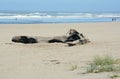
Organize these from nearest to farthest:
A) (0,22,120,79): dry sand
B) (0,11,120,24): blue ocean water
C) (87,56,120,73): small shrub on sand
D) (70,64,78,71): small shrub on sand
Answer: (87,56,120,73): small shrub on sand
(0,22,120,79): dry sand
(70,64,78,71): small shrub on sand
(0,11,120,24): blue ocean water

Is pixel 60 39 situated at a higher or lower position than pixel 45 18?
higher

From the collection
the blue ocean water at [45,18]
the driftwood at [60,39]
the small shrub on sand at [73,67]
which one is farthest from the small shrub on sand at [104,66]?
the blue ocean water at [45,18]

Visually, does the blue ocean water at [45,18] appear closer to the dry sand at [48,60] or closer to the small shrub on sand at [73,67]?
the dry sand at [48,60]

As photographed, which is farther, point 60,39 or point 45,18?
point 45,18

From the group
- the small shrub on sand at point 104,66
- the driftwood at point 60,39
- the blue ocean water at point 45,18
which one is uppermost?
the driftwood at point 60,39

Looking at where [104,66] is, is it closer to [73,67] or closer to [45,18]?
[73,67]

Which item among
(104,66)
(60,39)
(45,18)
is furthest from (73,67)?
(45,18)

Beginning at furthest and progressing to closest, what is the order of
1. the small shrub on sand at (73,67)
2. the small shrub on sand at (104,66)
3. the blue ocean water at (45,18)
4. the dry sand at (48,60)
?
the blue ocean water at (45,18), the small shrub on sand at (73,67), the dry sand at (48,60), the small shrub on sand at (104,66)

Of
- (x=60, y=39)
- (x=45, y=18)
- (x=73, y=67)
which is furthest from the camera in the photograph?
(x=45, y=18)

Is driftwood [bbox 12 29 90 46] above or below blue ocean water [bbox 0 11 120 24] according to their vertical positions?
above

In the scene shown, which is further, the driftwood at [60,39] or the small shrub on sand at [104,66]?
the driftwood at [60,39]

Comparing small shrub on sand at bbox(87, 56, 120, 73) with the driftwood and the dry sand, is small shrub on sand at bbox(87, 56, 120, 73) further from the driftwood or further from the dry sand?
the driftwood

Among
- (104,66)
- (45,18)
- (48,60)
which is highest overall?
(104,66)

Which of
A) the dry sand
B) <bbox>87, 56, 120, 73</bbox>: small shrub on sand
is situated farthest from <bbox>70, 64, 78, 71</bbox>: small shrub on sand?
<bbox>87, 56, 120, 73</bbox>: small shrub on sand
